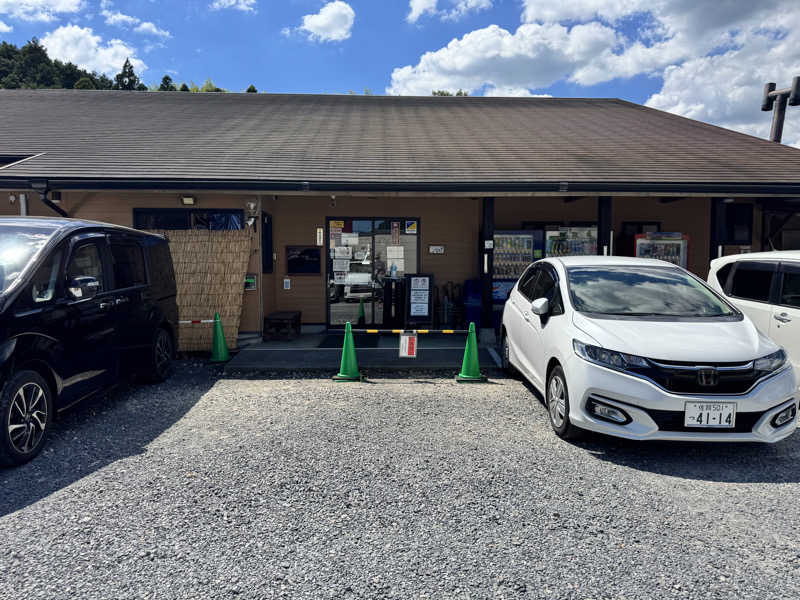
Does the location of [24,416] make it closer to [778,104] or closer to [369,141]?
[369,141]

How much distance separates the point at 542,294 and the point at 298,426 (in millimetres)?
3012

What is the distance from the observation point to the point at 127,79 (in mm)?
41875

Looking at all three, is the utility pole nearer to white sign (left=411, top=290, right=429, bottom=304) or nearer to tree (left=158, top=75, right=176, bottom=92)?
white sign (left=411, top=290, right=429, bottom=304)

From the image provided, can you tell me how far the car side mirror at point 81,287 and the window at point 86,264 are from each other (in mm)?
129

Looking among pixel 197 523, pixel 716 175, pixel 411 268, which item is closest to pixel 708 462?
pixel 197 523

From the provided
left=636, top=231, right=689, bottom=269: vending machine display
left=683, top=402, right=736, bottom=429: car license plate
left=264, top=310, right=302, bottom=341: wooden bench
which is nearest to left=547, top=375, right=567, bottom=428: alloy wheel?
left=683, top=402, right=736, bottom=429: car license plate

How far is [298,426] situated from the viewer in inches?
191

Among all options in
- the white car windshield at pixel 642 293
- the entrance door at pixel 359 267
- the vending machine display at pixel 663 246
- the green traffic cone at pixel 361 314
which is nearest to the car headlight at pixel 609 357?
the white car windshield at pixel 642 293

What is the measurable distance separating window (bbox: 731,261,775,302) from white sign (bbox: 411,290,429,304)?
496cm

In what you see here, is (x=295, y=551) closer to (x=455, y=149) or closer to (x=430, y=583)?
(x=430, y=583)

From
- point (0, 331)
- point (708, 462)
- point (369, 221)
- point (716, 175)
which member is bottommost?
point (708, 462)

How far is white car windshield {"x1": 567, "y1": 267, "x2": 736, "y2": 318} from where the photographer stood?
479 centimetres

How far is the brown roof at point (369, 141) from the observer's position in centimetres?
830

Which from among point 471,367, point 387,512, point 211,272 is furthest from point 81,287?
point 471,367
